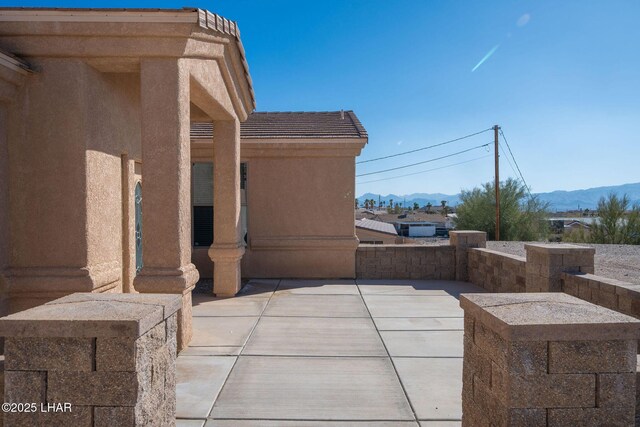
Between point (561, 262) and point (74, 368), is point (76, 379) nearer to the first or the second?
point (74, 368)

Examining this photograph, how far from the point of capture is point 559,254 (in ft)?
20.8

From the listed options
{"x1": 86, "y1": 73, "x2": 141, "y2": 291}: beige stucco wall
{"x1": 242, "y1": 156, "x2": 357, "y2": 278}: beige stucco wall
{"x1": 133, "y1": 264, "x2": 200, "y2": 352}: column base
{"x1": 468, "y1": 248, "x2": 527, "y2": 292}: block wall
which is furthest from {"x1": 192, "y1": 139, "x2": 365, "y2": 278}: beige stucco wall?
{"x1": 133, "y1": 264, "x2": 200, "y2": 352}: column base

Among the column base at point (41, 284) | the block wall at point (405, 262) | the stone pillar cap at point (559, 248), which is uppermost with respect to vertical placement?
the stone pillar cap at point (559, 248)

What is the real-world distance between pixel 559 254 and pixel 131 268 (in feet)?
22.4

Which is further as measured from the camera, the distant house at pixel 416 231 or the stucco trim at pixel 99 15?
the distant house at pixel 416 231

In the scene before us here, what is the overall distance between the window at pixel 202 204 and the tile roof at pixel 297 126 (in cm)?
89

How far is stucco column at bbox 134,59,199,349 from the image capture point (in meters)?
5.18

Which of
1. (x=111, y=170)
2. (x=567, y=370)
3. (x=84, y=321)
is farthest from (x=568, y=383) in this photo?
(x=111, y=170)

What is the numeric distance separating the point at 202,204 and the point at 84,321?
27.2 feet

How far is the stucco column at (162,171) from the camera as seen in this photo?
518 cm

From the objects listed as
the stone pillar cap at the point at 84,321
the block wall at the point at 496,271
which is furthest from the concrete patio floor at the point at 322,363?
the stone pillar cap at the point at 84,321

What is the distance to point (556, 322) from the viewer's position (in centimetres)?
243

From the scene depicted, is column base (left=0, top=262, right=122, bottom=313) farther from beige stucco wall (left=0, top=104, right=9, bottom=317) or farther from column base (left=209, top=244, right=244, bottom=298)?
column base (left=209, top=244, right=244, bottom=298)

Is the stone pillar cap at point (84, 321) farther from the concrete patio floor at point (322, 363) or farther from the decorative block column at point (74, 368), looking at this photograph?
the concrete patio floor at point (322, 363)
